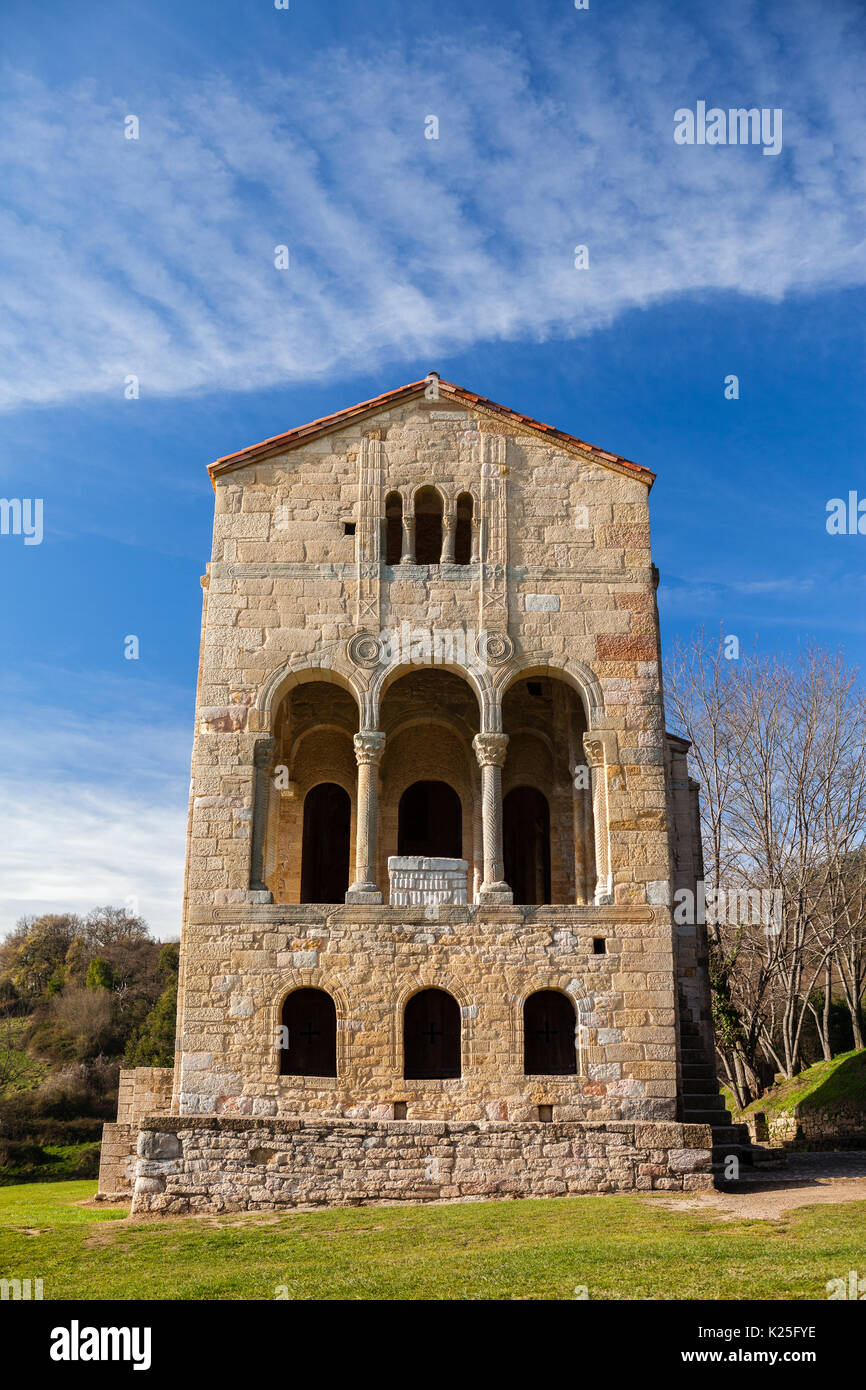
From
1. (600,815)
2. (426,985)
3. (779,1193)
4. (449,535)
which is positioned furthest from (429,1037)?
(449,535)

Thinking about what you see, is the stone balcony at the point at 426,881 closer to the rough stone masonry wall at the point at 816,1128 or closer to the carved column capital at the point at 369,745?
the carved column capital at the point at 369,745

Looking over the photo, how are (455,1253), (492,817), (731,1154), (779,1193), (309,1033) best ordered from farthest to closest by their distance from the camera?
(492,817) < (309,1033) < (731,1154) < (779,1193) < (455,1253)

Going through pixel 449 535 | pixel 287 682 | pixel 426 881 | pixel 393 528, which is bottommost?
pixel 426 881

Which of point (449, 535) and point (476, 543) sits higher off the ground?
point (449, 535)

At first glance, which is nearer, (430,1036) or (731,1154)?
(731,1154)

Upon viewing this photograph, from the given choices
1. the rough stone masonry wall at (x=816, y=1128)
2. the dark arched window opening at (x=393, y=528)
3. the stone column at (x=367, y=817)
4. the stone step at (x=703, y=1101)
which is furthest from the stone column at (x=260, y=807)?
the rough stone masonry wall at (x=816, y=1128)

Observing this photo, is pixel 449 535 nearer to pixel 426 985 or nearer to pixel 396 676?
pixel 396 676

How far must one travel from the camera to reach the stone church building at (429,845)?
15.0 meters

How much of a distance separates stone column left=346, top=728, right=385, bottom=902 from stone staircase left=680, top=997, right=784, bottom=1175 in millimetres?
5851

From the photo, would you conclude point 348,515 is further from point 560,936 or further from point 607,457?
point 560,936

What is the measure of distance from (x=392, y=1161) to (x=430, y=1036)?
2.51m

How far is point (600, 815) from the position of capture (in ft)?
55.7

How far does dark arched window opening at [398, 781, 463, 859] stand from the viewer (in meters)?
20.6

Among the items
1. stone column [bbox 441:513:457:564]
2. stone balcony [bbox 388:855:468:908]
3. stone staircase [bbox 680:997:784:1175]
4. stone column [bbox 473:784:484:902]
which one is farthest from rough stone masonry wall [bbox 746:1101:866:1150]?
stone column [bbox 441:513:457:564]
